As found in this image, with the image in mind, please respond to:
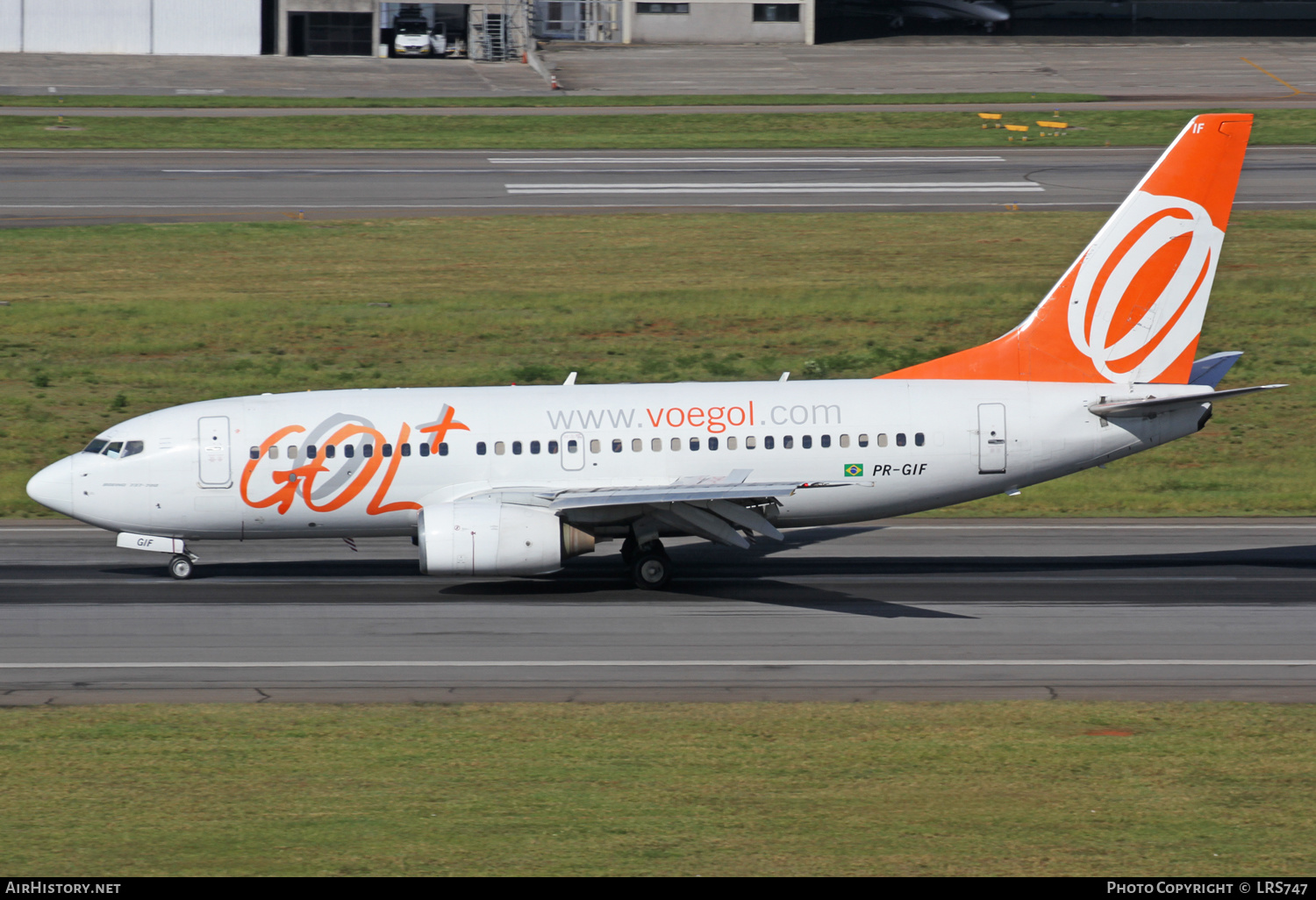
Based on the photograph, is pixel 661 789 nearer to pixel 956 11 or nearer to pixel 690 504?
pixel 690 504

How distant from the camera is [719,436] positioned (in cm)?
2916

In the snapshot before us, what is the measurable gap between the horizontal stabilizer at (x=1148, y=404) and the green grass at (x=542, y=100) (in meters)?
50.2

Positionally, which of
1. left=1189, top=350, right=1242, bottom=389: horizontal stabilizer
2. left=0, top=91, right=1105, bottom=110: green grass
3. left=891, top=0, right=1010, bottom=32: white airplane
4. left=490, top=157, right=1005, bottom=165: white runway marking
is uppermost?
left=891, top=0, right=1010, bottom=32: white airplane

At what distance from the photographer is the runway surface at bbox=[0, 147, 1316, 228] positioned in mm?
57406

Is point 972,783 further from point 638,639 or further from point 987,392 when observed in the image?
point 987,392

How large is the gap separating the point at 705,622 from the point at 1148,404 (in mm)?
9878

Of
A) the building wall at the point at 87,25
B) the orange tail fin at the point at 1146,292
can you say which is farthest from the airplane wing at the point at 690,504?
the building wall at the point at 87,25

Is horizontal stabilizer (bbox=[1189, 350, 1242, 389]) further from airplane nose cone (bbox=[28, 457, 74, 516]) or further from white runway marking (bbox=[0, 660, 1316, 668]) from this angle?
airplane nose cone (bbox=[28, 457, 74, 516])

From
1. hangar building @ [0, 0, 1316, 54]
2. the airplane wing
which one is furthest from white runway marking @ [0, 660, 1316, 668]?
hangar building @ [0, 0, 1316, 54]

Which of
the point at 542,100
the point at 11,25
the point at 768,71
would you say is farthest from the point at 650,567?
the point at 11,25

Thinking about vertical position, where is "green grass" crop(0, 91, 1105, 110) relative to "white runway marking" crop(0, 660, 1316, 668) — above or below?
above

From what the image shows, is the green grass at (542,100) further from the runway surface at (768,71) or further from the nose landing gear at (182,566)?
the nose landing gear at (182,566)

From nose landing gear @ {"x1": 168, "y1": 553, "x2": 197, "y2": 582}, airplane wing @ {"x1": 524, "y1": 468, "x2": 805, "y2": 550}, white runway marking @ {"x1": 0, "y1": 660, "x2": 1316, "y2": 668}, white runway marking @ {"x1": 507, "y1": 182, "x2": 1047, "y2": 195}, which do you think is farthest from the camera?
white runway marking @ {"x1": 507, "y1": 182, "x2": 1047, "y2": 195}

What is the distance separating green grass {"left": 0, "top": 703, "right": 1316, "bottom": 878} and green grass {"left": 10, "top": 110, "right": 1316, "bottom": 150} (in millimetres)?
51075
